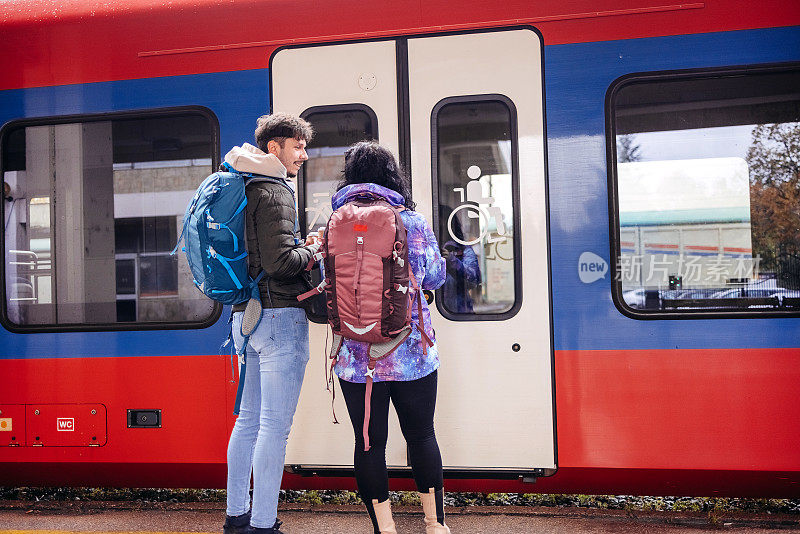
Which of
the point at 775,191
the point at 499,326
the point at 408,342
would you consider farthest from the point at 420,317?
the point at 775,191

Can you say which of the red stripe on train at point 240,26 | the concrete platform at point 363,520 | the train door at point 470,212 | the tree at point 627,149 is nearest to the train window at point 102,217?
the red stripe on train at point 240,26

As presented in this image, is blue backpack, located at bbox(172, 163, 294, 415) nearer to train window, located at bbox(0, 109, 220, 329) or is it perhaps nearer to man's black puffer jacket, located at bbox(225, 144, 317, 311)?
man's black puffer jacket, located at bbox(225, 144, 317, 311)

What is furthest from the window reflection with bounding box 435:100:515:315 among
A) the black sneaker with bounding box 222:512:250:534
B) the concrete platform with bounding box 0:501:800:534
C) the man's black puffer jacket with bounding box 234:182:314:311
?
the black sneaker with bounding box 222:512:250:534

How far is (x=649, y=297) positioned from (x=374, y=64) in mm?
1948

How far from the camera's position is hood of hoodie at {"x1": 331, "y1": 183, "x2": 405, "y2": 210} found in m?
3.02

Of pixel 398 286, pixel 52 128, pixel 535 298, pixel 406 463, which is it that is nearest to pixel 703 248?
pixel 535 298

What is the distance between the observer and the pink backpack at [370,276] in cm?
293

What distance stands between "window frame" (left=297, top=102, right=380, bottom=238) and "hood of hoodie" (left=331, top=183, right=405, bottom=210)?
92 centimetres

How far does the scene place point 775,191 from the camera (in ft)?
11.6

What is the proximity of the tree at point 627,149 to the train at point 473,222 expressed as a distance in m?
0.01

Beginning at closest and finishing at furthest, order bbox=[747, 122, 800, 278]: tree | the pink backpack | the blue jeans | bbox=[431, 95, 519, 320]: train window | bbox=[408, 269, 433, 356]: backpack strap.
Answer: the pink backpack < bbox=[408, 269, 433, 356]: backpack strap < the blue jeans < bbox=[747, 122, 800, 278]: tree < bbox=[431, 95, 519, 320]: train window

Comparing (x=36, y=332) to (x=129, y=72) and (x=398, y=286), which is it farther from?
(x=398, y=286)

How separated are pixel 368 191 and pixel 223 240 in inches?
27.0

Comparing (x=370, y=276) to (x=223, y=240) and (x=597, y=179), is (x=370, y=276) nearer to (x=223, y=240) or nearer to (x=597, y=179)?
(x=223, y=240)
